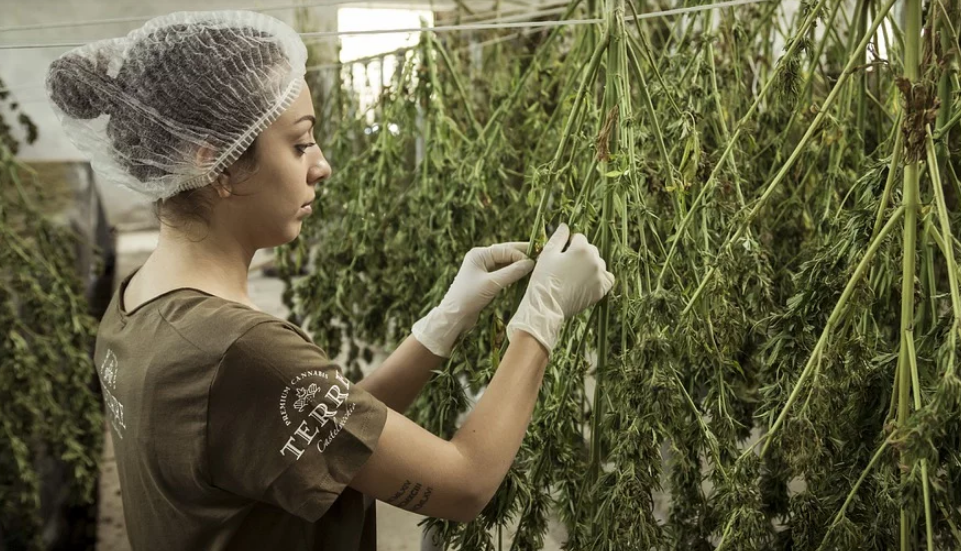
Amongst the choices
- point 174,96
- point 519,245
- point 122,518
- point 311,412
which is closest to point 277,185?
point 174,96

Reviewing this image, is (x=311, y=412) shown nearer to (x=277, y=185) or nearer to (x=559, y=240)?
(x=277, y=185)

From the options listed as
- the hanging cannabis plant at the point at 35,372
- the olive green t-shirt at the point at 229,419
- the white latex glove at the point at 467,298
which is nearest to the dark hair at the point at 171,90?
the olive green t-shirt at the point at 229,419

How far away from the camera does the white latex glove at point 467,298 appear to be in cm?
153

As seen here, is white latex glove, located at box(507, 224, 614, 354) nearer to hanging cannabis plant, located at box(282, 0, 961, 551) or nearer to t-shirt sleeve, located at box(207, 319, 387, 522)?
hanging cannabis plant, located at box(282, 0, 961, 551)

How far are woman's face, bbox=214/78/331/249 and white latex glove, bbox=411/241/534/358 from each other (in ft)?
1.05

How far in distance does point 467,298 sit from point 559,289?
231mm

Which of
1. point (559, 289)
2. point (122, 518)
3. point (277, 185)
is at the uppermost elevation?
point (277, 185)

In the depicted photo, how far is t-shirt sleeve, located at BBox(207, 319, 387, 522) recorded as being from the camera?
115 cm

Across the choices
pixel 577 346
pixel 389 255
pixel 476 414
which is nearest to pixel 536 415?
pixel 577 346

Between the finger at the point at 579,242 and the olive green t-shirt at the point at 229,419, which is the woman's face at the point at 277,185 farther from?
the finger at the point at 579,242

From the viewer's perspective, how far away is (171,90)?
129cm

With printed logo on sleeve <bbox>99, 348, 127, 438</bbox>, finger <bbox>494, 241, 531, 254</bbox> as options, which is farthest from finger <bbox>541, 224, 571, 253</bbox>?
printed logo on sleeve <bbox>99, 348, 127, 438</bbox>

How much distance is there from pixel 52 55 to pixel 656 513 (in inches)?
109

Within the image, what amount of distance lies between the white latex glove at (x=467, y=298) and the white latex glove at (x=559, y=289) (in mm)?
141
